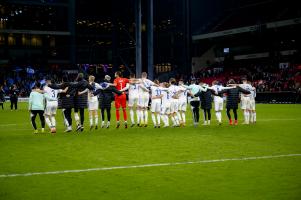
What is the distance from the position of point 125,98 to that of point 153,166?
10658mm

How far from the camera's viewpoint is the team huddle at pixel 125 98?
20.5m

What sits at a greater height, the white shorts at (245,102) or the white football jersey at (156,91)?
the white football jersey at (156,91)

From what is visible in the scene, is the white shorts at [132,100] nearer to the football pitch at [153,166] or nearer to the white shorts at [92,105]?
the white shorts at [92,105]

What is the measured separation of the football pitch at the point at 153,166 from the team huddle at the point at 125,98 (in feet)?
6.04

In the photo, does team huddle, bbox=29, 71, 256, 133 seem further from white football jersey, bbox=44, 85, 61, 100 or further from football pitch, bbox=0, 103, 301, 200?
football pitch, bbox=0, 103, 301, 200

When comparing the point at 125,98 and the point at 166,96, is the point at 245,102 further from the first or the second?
the point at 125,98

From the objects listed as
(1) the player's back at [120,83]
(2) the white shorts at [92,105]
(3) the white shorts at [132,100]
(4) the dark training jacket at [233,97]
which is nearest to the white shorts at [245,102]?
(4) the dark training jacket at [233,97]

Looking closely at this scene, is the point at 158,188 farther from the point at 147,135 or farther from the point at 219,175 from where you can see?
the point at 147,135

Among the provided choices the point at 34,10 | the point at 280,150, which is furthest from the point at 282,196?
the point at 34,10

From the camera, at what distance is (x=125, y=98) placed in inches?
872

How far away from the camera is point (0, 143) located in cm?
1714

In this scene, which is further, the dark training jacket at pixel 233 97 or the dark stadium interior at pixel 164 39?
the dark stadium interior at pixel 164 39

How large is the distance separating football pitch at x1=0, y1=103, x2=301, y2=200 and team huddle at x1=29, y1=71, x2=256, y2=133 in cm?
184

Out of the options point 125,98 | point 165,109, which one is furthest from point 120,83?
point 165,109
